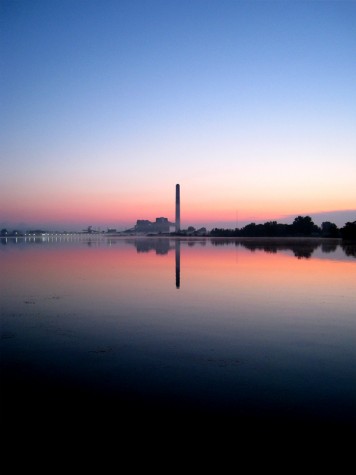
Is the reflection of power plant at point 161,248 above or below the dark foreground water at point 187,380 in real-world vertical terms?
above

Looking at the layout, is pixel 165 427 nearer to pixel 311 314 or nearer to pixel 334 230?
pixel 311 314

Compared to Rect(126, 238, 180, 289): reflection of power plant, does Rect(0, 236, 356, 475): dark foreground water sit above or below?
below

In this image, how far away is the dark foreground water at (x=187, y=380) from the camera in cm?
621

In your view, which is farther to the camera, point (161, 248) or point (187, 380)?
point (161, 248)

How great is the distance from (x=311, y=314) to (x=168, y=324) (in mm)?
5875

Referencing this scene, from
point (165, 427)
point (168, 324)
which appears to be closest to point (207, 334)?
point (168, 324)

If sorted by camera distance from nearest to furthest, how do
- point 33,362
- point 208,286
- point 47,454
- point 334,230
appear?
1. point 47,454
2. point 33,362
3. point 208,286
4. point 334,230

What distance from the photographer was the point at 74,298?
18.8 meters

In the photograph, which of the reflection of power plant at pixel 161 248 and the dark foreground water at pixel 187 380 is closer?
the dark foreground water at pixel 187 380

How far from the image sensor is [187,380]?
342 inches

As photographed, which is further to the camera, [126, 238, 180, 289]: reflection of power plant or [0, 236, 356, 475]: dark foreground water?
[126, 238, 180, 289]: reflection of power plant

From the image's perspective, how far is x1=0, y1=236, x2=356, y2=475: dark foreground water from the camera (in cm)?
621

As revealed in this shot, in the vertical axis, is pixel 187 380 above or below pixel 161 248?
below

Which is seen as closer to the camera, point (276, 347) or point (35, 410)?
point (35, 410)
